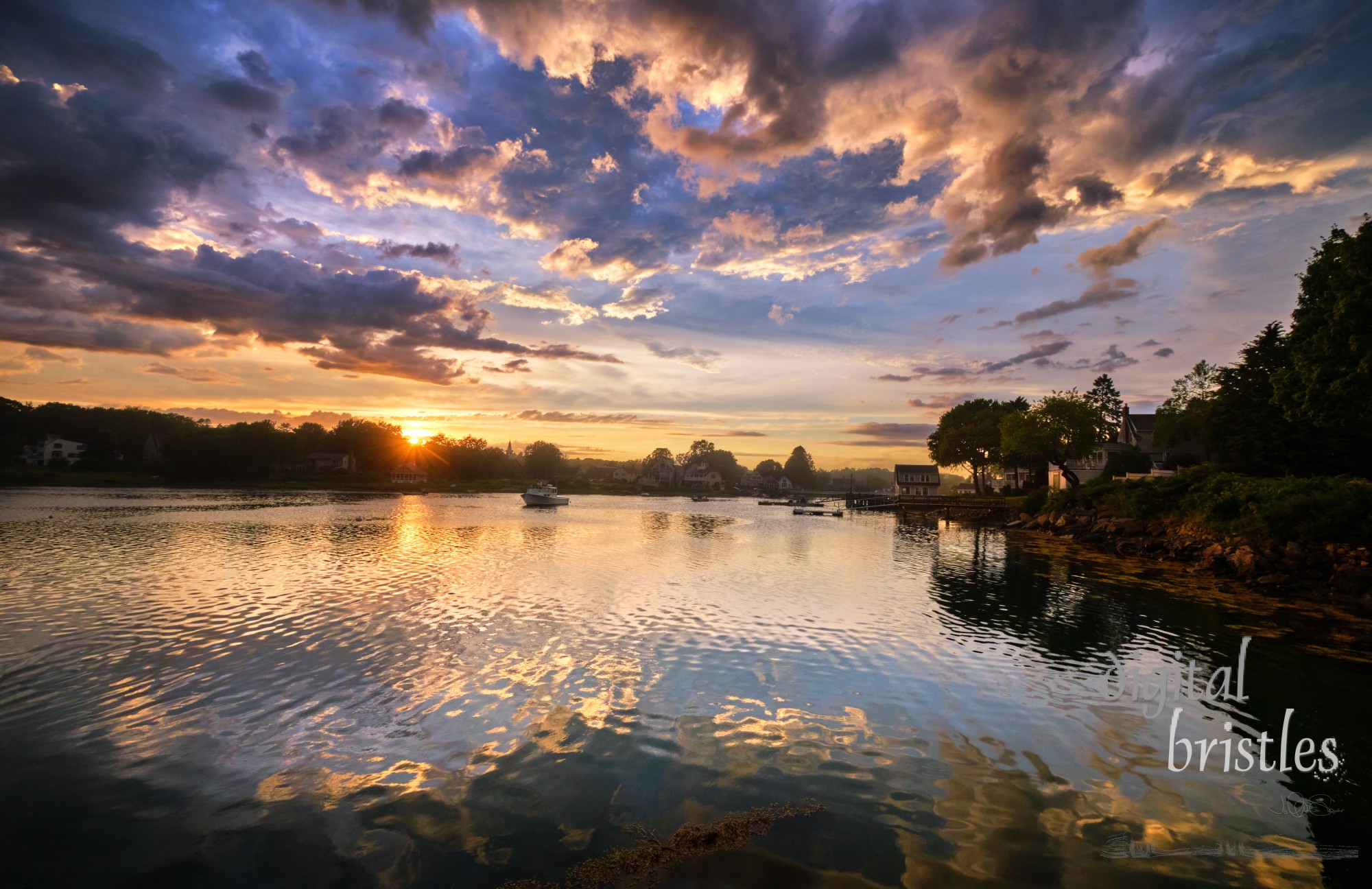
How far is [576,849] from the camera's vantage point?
7660 millimetres

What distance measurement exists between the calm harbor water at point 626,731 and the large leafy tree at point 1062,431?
63.2 m

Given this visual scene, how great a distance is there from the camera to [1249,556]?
1249 inches

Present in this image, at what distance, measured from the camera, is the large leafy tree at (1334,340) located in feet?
97.2

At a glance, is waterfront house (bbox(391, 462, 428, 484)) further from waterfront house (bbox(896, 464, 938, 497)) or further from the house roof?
the house roof

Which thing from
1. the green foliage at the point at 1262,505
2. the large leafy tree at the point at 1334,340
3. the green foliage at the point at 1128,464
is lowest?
the green foliage at the point at 1262,505

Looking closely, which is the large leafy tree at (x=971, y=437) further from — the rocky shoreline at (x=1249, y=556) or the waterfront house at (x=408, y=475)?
the waterfront house at (x=408, y=475)

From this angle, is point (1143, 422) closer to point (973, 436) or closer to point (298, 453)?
point (973, 436)

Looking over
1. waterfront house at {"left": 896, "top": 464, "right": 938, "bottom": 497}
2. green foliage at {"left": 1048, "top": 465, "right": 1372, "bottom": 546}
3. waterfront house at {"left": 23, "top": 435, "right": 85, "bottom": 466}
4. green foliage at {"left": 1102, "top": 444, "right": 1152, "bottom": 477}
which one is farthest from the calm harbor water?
waterfront house at {"left": 23, "top": 435, "right": 85, "bottom": 466}

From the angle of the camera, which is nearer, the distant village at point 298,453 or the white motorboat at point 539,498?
the white motorboat at point 539,498

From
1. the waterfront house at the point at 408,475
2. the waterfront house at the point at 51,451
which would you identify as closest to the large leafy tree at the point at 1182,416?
the waterfront house at the point at 408,475

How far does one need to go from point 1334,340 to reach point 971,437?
9047 centimetres

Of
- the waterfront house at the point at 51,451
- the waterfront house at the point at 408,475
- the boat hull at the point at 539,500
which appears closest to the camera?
the boat hull at the point at 539,500

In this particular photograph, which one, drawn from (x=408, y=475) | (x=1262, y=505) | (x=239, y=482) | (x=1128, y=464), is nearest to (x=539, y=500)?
(x=239, y=482)

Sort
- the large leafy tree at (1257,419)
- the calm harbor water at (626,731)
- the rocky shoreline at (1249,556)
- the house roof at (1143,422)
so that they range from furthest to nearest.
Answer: the house roof at (1143,422) → the large leafy tree at (1257,419) → the rocky shoreline at (1249,556) → the calm harbor water at (626,731)
